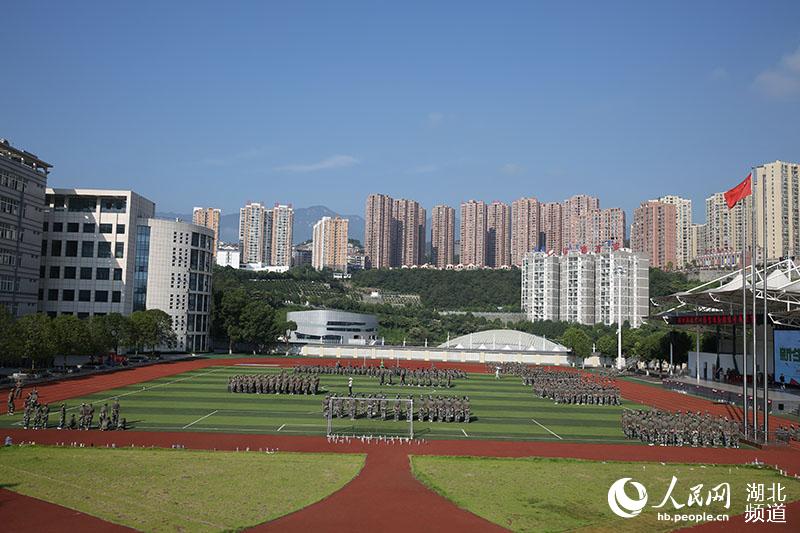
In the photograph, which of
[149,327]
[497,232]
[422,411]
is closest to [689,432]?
[422,411]

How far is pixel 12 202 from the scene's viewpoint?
47.4m

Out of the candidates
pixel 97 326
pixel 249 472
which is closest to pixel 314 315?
pixel 97 326

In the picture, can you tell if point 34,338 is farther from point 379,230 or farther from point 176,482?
point 379,230

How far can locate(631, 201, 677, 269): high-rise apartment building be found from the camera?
133725mm

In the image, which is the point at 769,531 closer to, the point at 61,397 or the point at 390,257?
the point at 61,397

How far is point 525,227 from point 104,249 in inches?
4537

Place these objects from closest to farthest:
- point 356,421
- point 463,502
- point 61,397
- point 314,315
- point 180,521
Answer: point 180,521 < point 463,502 < point 356,421 < point 61,397 < point 314,315

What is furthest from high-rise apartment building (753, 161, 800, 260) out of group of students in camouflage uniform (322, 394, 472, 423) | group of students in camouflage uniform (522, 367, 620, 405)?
group of students in camouflage uniform (322, 394, 472, 423)

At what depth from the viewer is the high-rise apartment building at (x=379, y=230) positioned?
172000 millimetres

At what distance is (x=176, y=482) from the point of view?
638 inches

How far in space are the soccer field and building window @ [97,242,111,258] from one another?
83.4ft

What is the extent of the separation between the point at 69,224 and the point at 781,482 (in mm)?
61309

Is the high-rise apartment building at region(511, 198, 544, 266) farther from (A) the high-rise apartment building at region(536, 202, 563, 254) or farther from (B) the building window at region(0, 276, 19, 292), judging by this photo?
(B) the building window at region(0, 276, 19, 292)

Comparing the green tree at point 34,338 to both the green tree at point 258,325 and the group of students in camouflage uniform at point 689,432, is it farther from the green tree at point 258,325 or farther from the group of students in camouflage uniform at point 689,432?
the group of students in camouflage uniform at point 689,432
